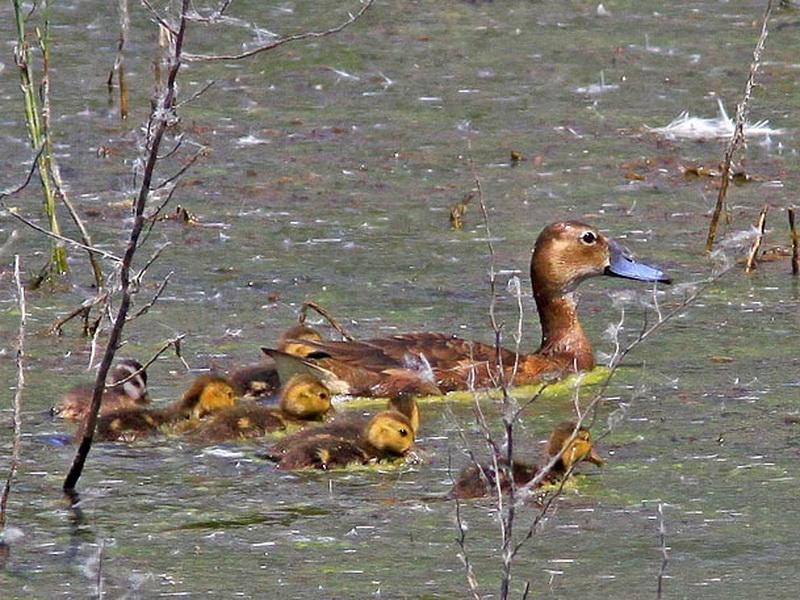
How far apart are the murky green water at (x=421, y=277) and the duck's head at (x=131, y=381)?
16 cm

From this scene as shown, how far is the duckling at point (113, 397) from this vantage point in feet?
20.1

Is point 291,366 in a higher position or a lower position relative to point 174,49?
lower

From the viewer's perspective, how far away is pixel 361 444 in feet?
19.0

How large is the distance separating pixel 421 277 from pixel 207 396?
6.20ft

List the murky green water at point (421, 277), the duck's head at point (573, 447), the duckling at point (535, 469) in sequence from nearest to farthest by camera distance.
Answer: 1. the murky green water at point (421, 277)
2. the duckling at point (535, 469)
3. the duck's head at point (573, 447)

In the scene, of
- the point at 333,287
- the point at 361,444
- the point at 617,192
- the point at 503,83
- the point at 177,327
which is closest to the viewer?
the point at 361,444

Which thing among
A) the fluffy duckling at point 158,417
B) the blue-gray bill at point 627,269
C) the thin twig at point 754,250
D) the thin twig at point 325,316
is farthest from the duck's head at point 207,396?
the thin twig at point 754,250

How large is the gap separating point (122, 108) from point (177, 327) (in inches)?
129

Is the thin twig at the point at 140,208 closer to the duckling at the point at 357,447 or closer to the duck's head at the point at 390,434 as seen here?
the duckling at the point at 357,447

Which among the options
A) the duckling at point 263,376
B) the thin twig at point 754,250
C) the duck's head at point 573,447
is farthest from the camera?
the thin twig at point 754,250

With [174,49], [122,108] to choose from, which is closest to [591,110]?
[122,108]

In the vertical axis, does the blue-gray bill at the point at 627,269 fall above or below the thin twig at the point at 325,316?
above

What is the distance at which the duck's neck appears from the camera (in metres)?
6.99

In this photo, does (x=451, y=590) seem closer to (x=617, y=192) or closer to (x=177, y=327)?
(x=177, y=327)
